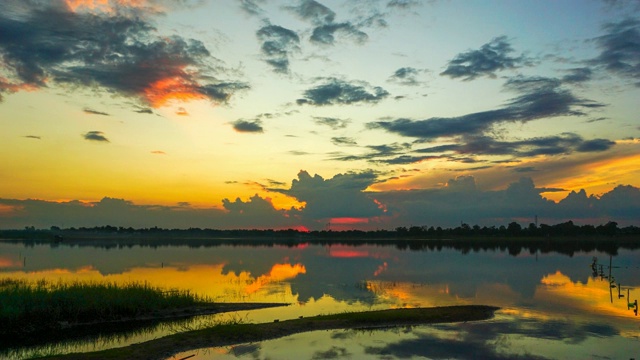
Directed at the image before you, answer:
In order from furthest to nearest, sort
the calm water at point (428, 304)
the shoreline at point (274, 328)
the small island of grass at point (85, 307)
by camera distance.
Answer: the small island of grass at point (85, 307) → the calm water at point (428, 304) → the shoreline at point (274, 328)

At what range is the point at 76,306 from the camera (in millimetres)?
37438

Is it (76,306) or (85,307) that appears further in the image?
(85,307)

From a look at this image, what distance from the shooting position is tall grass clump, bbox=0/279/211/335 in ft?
111

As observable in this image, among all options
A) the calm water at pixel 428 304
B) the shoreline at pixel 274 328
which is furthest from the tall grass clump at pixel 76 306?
the shoreline at pixel 274 328

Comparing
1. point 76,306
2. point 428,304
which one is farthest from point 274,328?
point 428,304

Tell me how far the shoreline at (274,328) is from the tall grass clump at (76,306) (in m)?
10.6

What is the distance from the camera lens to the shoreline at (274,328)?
89.4ft

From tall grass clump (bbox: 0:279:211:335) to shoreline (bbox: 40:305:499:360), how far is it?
10567 mm

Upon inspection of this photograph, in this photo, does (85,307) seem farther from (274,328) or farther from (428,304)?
(428,304)

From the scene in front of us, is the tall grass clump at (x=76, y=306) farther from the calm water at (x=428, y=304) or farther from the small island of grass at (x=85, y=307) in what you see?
the calm water at (x=428, y=304)

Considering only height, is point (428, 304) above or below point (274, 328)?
below

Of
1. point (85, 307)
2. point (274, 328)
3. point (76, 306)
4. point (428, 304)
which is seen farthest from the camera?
point (428, 304)

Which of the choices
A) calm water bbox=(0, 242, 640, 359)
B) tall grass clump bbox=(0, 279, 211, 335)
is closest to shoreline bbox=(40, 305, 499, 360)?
calm water bbox=(0, 242, 640, 359)

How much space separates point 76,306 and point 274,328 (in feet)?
53.6
